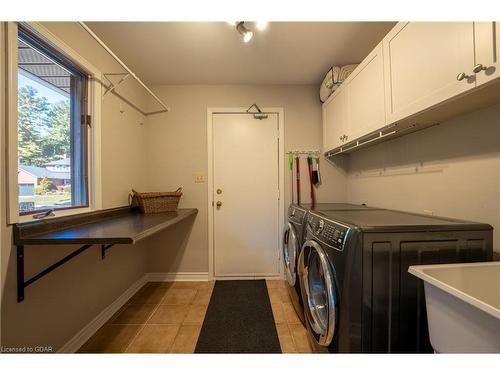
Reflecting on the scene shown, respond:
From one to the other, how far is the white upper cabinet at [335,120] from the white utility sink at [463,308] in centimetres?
138

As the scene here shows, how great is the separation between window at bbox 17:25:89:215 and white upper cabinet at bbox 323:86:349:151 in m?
2.18

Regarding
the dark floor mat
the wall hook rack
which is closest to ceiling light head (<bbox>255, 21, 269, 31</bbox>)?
the wall hook rack

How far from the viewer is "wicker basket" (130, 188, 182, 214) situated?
6.75 ft

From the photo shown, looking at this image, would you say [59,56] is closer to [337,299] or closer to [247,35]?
[247,35]

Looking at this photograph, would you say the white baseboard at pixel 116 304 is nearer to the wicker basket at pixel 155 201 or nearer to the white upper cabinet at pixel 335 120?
the wicker basket at pixel 155 201

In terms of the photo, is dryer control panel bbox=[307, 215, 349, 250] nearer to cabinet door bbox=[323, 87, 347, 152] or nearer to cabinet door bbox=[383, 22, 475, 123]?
cabinet door bbox=[383, 22, 475, 123]

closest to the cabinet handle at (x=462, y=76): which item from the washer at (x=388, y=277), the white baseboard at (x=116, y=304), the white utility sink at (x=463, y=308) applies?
the washer at (x=388, y=277)

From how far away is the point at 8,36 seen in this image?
101 centimetres

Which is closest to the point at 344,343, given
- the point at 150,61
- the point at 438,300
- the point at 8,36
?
the point at 438,300

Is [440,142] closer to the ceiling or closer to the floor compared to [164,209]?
closer to the ceiling

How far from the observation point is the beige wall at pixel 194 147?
99.3 inches

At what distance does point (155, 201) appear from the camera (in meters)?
2.12
